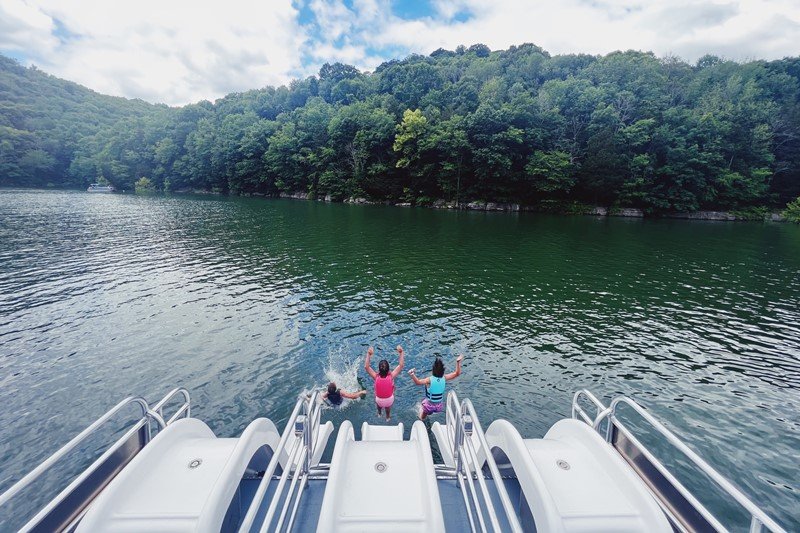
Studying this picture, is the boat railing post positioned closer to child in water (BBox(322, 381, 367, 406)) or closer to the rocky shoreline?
child in water (BBox(322, 381, 367, 406))

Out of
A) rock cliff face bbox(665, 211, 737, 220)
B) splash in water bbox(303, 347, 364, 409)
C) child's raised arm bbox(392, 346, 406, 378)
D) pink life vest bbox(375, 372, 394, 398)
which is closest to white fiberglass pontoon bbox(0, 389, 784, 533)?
pink life vest bbox(375, 372, 394, 398)

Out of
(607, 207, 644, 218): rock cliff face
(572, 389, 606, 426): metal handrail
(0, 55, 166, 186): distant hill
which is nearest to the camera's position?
(572, 389, 606, 426): metal handrail

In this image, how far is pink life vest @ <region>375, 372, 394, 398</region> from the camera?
1003 centimetres

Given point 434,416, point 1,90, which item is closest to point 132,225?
point 434,416

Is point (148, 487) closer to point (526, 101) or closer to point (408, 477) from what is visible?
point (408, 477)

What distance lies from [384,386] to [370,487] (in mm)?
5910

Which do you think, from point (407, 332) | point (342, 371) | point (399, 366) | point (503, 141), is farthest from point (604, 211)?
point (399, 366)

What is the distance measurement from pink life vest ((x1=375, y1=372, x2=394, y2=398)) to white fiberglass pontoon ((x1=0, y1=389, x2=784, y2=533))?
4154 millimetres

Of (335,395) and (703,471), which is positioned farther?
(335,395)

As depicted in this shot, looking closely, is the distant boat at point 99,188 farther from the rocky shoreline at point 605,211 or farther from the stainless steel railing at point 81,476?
the stainless steel railing at point 81,476

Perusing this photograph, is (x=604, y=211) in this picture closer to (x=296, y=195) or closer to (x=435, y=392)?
(x=435, y=392)

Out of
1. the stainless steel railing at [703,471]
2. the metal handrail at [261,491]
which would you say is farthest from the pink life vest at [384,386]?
the stainless steel railing at [703,471]

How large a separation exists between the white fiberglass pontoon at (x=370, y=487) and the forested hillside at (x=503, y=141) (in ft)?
216

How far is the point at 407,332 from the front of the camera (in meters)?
16.3
